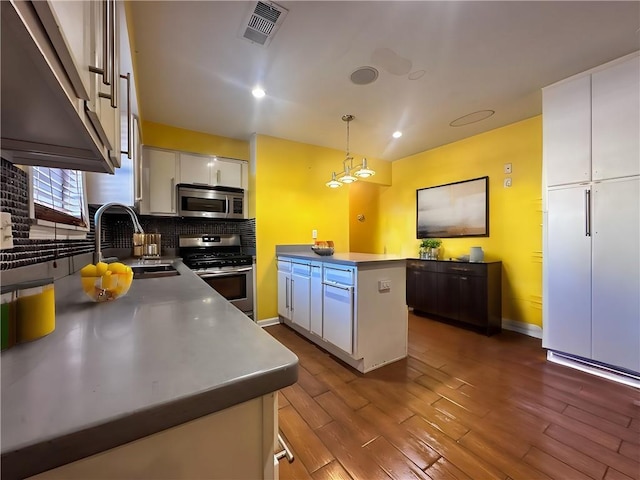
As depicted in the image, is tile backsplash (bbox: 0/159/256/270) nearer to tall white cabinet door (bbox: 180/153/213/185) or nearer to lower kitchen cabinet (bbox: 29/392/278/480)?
tall white cabinet door (bbox: 180/153/213/185)

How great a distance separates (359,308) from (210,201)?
→ 7.81ft

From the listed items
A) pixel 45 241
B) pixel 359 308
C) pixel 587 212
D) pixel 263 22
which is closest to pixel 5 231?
pixel 45 241

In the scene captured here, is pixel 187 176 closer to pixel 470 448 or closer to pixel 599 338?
pixel 470 448

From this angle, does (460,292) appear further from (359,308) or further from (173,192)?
(173,192)

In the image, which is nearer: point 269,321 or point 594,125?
point 594,125

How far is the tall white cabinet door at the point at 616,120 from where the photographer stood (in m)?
2.04

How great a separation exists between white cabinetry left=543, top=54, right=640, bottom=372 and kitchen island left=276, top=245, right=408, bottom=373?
1.41 m

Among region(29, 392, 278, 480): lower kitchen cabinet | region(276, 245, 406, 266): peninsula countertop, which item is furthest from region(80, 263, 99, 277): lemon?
region(276, 245, 406, 266): peninsula countertop

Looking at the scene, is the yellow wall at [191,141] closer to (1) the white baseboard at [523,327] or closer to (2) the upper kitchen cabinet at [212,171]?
(2) the upper kitchen cabinet at [212,171]

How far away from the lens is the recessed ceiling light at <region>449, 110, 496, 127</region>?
294cm

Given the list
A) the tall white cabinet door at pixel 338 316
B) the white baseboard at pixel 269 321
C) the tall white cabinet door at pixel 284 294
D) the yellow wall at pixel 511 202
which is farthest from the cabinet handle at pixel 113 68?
the yellow wall at pixel 511 202

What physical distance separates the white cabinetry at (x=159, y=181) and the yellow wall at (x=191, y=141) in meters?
0.16

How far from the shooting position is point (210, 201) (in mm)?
3418

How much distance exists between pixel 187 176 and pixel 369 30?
8.38 feet
